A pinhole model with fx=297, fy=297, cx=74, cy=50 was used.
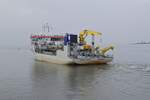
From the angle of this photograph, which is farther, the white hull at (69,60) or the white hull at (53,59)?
the white hull at (53,59)

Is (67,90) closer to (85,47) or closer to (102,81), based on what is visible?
(102,81)

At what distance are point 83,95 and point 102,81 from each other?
9614 mm

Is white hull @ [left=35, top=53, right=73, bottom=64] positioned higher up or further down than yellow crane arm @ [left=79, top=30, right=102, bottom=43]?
further down

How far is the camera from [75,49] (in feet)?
179

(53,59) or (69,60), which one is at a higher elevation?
(69,60)

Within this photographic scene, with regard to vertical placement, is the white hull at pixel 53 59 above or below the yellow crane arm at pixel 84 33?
below

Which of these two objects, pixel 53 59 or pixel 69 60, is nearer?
pixel 69 60

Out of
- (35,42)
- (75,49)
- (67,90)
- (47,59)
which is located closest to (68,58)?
(75,49)

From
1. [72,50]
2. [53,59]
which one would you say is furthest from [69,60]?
[53,59]

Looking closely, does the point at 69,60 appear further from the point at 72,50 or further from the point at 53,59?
the point at 53,59

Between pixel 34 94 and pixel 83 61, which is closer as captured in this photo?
pixel 34 94

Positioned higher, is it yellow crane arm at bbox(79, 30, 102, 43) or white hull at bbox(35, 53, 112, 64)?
yellow crane arm at bbox(79, 30, 102, 43)

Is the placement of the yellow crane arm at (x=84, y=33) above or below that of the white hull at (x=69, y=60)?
above

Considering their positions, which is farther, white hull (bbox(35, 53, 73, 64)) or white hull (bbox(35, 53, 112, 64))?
white hull (bbox(35, 53, 73, 64))
